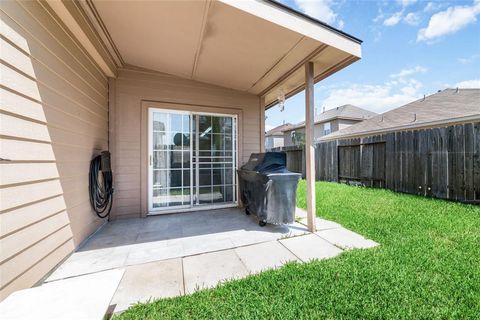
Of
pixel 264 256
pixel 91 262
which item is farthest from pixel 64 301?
pixel 264 256

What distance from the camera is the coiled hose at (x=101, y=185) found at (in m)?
2.86

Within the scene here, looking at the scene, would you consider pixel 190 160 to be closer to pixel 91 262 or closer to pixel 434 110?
pixel 91 262

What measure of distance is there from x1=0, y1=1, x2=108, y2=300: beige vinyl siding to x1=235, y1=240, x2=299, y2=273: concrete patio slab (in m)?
1.85

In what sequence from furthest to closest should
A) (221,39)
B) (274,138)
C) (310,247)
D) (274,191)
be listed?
(274,138) → (274,191) → (221,39) → (310,247)

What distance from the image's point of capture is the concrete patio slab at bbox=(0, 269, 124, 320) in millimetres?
1144

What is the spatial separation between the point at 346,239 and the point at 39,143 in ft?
11.6

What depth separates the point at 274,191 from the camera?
9.62 feet

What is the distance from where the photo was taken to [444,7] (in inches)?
198

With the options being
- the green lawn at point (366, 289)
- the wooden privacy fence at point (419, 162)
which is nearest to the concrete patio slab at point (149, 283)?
the green lawn at point (366, 289)

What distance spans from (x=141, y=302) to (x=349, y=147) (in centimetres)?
785

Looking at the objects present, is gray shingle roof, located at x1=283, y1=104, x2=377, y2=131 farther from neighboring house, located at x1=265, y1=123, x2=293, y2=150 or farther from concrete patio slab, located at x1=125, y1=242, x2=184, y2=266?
concrete patio slab, located at x1=125, y1=242, x2=184, y2=266

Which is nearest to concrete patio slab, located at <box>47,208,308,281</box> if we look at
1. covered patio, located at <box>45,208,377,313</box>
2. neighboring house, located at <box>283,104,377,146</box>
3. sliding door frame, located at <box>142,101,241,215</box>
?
covered patio, located at <box>45,208,377,313</box>

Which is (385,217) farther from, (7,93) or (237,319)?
(7,93)

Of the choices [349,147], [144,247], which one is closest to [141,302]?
[144,247]
